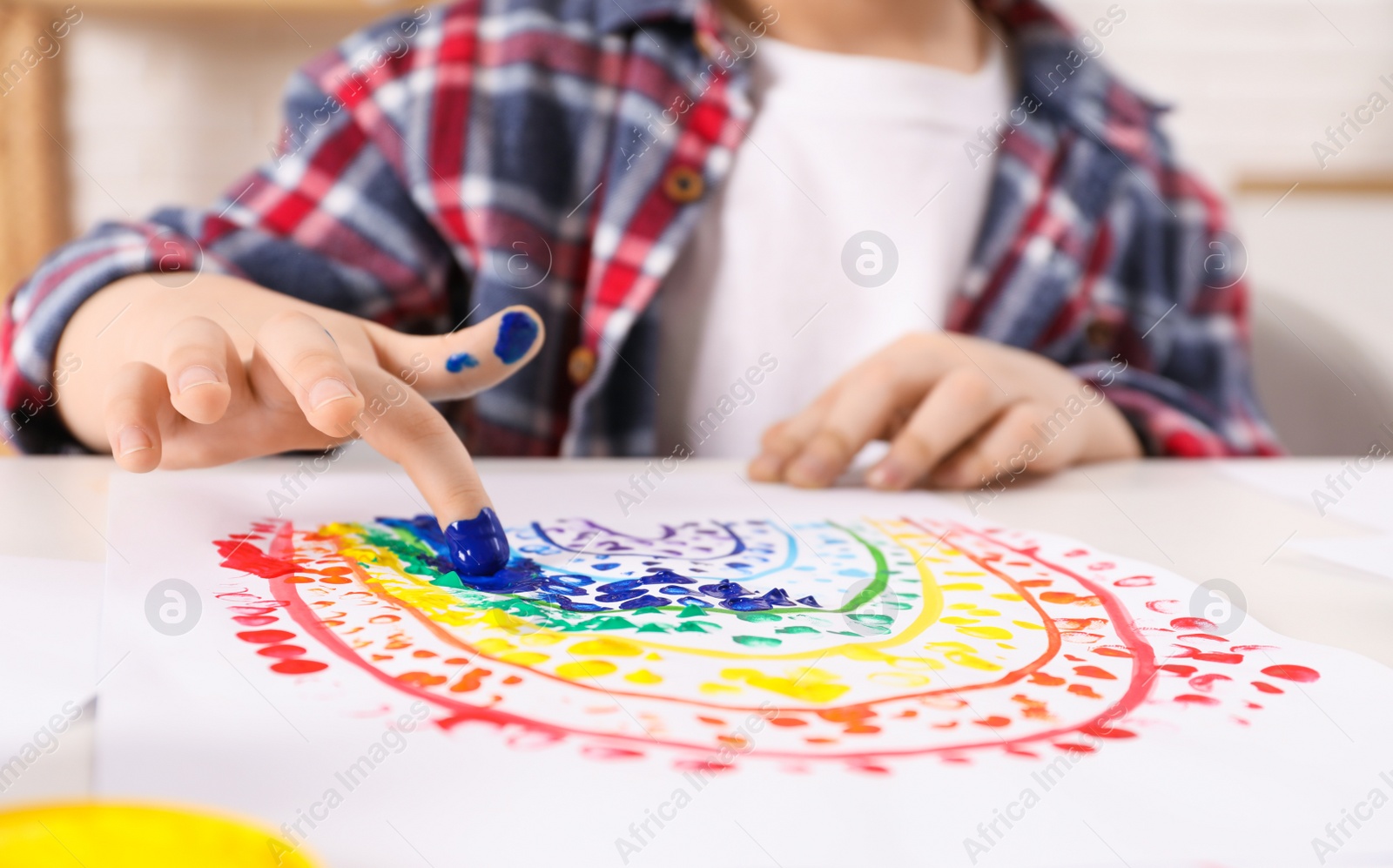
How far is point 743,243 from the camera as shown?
722 millimetres

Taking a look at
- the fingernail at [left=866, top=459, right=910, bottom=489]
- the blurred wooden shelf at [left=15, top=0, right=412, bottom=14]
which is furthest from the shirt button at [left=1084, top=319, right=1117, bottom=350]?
the blurred wooden shelf at [left=15, top=0, right=412, bottom=14]

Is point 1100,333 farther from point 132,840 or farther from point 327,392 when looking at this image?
point 132,840

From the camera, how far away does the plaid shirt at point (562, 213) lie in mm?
644

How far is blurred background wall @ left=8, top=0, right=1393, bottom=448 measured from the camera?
1.64 meters

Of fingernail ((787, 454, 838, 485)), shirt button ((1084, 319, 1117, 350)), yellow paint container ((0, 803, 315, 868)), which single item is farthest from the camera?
shirt button ((1084, 319, 1117, 350))

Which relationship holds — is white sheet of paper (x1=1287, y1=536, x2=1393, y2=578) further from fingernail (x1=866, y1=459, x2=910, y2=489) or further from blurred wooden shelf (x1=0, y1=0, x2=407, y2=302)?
blurred wooden shelf (x1=0, y1=0, x2=407, y2=302)

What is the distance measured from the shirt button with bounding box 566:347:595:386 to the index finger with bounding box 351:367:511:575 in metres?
0.32

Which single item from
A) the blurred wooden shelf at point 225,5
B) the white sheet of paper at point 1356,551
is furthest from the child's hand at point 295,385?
the blurred wooden shelf at point 225,5

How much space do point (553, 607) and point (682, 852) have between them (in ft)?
0.41

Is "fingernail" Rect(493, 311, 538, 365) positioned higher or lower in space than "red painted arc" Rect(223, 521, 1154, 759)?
higher

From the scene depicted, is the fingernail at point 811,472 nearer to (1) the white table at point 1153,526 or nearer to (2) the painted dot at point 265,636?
→ (1) the white table at point 1153,526

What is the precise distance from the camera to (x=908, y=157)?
2.51 ft

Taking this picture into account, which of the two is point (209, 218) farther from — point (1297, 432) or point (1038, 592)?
point (1297, 432)

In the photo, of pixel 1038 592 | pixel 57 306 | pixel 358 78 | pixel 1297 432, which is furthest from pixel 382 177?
pixel 1297 432
